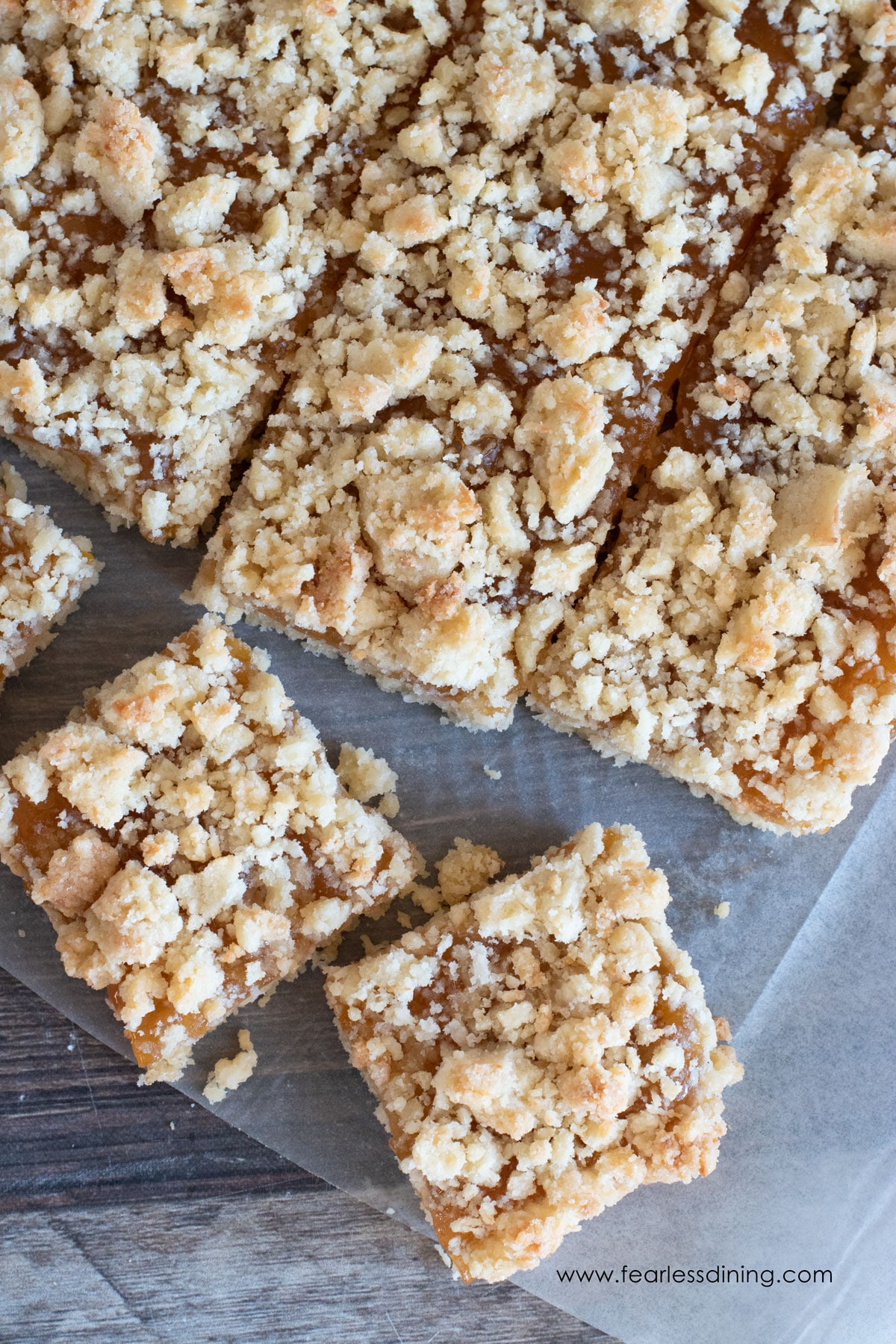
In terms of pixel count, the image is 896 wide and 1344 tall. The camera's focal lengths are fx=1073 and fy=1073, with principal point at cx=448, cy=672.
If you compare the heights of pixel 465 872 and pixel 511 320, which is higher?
pixel 511 320

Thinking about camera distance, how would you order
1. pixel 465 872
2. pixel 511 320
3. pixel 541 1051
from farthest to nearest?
pixel 465 872
pixel 511 320
pixel 541 1051

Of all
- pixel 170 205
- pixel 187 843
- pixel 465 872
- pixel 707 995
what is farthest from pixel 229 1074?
pixel 170 205

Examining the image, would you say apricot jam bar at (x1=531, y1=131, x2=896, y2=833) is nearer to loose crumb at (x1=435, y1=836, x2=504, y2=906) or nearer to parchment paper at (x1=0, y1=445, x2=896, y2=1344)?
parchment paper at (x1=0, y1=445, x2=896, y2=1344)

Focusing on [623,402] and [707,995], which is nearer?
[623,402]

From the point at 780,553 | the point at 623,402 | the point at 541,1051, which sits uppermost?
the point at 623,402

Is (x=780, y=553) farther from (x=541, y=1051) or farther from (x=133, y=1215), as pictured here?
(x=133, y=1215)

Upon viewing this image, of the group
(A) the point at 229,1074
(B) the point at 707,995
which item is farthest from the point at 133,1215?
(B) the point at 707,995

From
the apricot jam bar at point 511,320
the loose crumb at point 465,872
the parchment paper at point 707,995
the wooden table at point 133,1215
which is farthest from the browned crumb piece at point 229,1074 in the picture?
the apricot jam bar at point 511,320

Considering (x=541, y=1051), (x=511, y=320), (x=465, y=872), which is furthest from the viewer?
(x=465, y=872)

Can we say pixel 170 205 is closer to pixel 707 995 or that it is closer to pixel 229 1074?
pixel 229 1074
